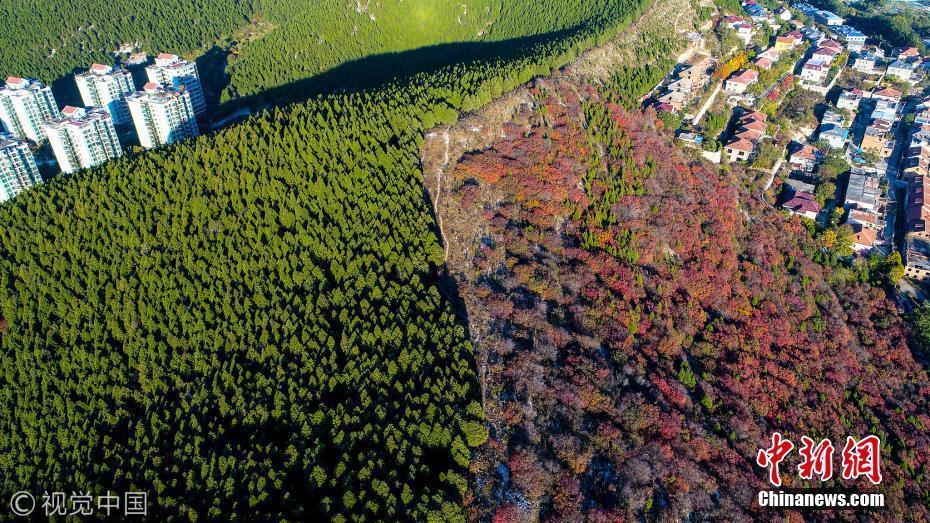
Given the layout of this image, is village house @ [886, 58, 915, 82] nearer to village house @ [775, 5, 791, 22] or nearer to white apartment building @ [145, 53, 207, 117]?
village house @ [775, 5, 791, 22]

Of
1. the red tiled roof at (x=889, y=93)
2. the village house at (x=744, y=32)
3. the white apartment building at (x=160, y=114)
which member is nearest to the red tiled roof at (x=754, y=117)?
the village house at (x=744, y=32)

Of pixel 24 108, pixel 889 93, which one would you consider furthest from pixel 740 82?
pixel 24 108

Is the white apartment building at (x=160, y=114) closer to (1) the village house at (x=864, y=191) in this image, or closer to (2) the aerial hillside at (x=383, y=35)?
(2) the aerial hillside at (x=383, y=35)

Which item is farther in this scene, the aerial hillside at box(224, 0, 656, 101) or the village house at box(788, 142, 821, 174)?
the aerial hillside at box(224, 0, 656, 101)

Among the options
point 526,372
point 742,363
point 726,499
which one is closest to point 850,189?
point 742,363

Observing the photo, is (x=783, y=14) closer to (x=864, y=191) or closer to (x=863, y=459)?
(x=864, y=191)
